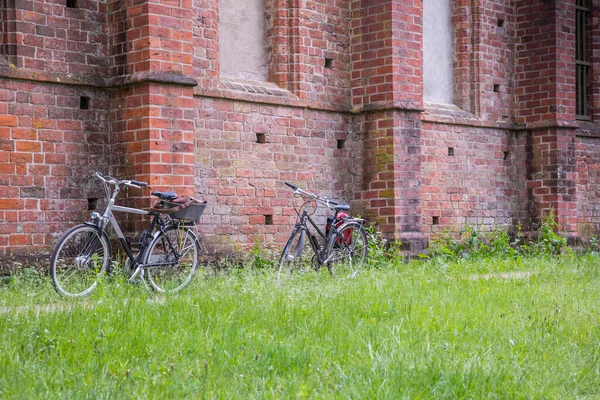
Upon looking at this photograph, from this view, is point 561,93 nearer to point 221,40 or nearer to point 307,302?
point 221,40

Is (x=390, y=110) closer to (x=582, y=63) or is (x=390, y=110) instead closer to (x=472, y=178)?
(x=472, y=178)

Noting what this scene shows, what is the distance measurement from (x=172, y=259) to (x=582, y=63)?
37.5 ft

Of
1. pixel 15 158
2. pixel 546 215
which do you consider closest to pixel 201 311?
pixel 15 158

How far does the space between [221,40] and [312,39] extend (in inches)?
58.9

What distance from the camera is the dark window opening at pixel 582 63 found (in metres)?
16.9

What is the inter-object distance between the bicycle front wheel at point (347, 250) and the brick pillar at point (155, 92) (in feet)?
5.78

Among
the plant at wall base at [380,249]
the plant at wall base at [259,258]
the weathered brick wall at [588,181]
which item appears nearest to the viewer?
the plant at wall base at [259,258]

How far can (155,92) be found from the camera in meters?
9.16

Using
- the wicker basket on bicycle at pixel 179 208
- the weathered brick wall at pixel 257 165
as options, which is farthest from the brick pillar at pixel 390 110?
the wicker basket on bicycle at pixel 179 208

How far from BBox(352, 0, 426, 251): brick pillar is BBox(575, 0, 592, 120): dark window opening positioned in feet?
19.1

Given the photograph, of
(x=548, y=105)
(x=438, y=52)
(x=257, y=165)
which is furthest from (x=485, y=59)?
(x=257, y=165)

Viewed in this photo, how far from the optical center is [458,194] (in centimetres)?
1393

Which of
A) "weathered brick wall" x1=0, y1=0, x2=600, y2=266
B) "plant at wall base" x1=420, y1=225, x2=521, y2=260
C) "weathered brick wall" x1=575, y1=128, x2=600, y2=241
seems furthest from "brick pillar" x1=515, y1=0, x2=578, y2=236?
Answer: "plant at wall base" x1=420, y1=225, x2=521, y2=260

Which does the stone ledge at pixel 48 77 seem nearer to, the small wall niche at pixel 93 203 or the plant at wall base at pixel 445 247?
the small wall niche at pixel 93 203
